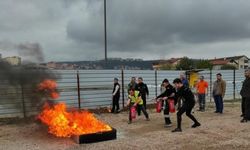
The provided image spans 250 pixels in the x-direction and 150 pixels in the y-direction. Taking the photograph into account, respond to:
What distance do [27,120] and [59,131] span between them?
3.78 meters

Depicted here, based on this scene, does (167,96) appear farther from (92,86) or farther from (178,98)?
(92,86)

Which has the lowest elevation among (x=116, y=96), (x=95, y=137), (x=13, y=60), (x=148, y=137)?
(x=148, y=137)

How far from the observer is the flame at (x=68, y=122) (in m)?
10.5

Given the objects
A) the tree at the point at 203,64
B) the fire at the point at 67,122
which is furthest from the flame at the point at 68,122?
the tree at the point at 203,64

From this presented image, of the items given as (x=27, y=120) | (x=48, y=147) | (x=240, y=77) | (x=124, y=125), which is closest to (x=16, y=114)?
(x=27, y=120)

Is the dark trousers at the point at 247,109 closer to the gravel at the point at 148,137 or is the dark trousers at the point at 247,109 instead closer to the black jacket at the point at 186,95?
the gravel at the point at 148,137

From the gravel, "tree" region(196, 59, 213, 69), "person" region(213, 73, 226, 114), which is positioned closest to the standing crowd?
"person" region(213, 73, 226, 114)

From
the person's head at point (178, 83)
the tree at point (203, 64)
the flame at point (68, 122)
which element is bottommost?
the flame at point (68, 122)

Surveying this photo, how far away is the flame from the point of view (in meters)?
10.5

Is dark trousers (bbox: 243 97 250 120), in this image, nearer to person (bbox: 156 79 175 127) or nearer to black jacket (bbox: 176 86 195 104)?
black jacket (bbox: 176 86 195 104)

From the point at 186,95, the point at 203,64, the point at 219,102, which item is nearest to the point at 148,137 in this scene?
the point at 186,95

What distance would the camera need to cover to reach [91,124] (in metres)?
10.8

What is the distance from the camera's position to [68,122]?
1073 centimetres

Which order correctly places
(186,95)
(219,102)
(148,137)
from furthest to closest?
1. (219,102)
2. (186,95)
3. (148,137)
